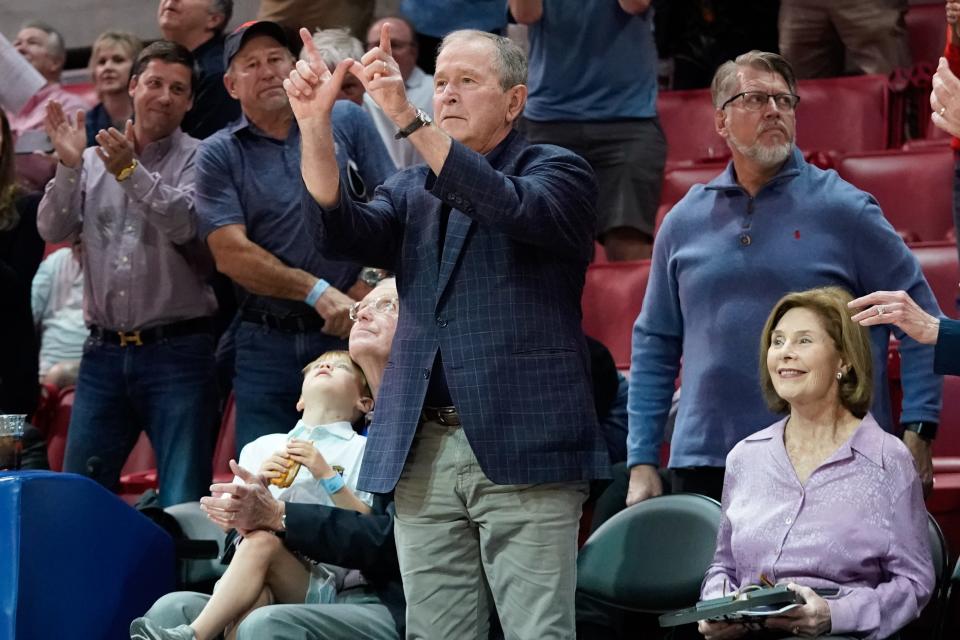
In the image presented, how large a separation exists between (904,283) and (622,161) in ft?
6.40

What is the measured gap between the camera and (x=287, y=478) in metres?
3.29

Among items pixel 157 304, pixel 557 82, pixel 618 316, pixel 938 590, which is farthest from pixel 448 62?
pixel 557 82

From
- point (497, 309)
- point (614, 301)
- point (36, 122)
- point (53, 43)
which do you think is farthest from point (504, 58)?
point (53, 43)

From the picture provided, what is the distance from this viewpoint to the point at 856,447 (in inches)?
107

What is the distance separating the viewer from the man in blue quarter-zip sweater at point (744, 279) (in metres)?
3.13

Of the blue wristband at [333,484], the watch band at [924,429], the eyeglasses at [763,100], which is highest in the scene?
the eyeglasses at [763,100]

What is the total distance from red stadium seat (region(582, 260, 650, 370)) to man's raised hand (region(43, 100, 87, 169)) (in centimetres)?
152

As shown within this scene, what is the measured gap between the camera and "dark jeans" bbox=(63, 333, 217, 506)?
4.01m

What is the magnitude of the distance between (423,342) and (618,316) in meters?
2.02

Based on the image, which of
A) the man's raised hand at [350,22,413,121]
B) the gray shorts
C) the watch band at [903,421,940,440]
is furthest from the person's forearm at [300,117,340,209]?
the gray shorts

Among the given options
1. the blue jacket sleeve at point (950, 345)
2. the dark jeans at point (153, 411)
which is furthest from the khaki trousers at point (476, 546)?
the dark jeans at point (153, 411)

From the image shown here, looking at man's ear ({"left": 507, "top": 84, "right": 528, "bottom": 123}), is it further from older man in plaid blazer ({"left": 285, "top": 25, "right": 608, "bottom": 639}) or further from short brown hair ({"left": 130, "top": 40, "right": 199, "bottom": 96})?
short brown hair ({"left": 130, "top": 40, "right": 199, "bottom": 96})

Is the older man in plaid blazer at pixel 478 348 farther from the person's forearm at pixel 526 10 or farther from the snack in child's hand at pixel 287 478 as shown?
the person's forearm at pixel 526 10

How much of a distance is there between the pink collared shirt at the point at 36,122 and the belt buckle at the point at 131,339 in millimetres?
1265
